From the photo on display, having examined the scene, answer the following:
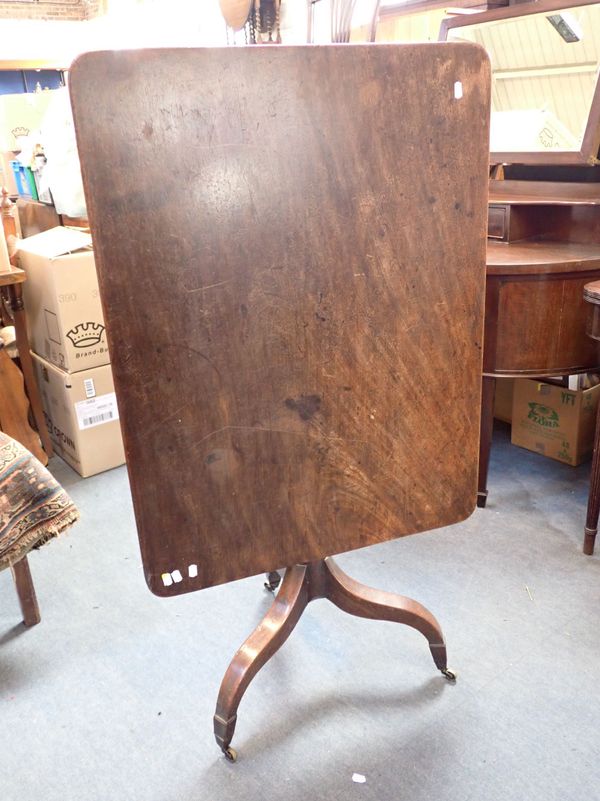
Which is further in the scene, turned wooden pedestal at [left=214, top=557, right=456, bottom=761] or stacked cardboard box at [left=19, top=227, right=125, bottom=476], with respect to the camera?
stacked cardboard box at [left=19, top=227, right=125, bottom=476]

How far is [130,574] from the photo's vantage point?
197 cm

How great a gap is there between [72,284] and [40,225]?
0.98 metres

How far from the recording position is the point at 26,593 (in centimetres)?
174

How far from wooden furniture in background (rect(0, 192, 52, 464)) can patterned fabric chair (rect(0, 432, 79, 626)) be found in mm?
946

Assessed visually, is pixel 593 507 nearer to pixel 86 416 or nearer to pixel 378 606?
pixel 378 606

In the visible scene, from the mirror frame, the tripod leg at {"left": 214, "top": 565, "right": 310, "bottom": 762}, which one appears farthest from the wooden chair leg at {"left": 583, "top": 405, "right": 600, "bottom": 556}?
the tripod leg at {"left": 214, "top": 565, "right": 310, "bottom": 762}

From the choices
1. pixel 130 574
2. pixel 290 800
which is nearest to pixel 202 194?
pixel 290 800

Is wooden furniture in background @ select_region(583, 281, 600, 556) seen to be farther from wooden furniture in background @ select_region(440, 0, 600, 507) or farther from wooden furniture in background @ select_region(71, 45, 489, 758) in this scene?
wooden furniture in background @ select_region(71, 45, 489, 758)

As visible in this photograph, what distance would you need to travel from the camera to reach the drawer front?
2.14m

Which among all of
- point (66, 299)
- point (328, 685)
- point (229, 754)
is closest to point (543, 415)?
point (328, 685)

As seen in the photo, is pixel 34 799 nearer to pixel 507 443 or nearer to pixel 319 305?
pixel 319 305

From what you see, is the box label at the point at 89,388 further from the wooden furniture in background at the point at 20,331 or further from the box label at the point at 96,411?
the wooden furniture in background at the point at 20,331

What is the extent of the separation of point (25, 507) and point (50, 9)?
7.25 meters

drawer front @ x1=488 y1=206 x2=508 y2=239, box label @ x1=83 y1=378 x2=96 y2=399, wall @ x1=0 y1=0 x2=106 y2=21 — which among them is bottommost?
box label @ x1=83 y1=378 x2=96 y2=399
